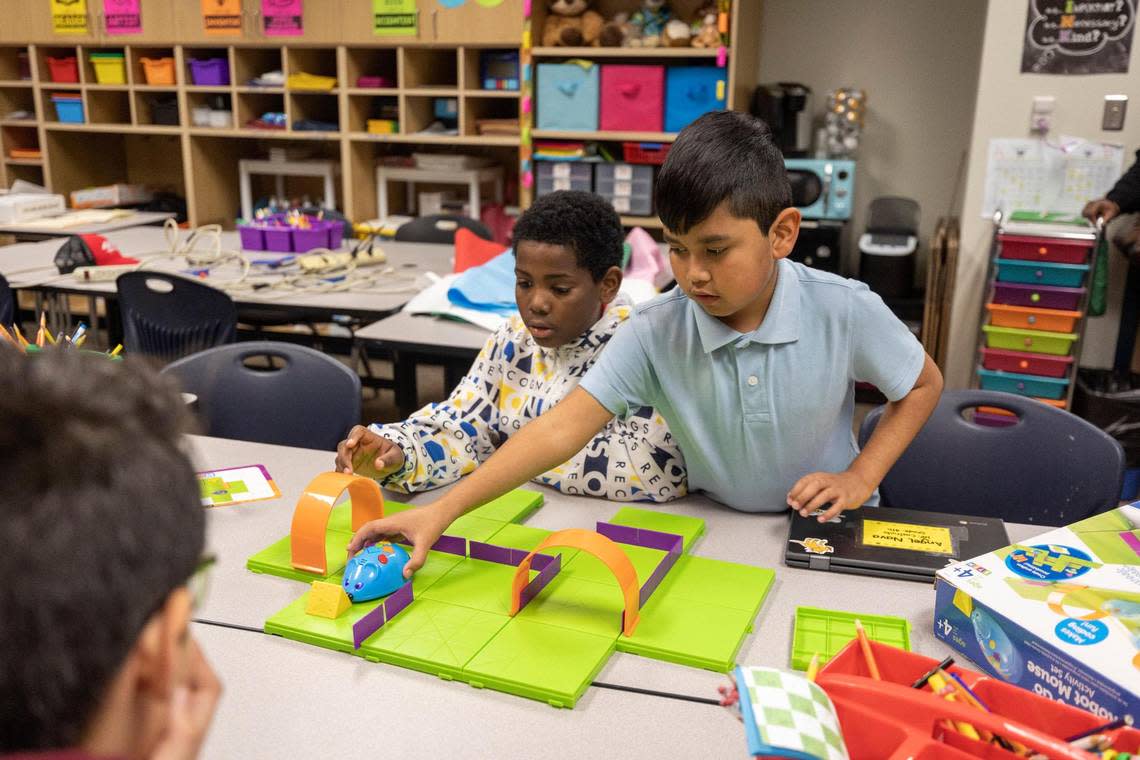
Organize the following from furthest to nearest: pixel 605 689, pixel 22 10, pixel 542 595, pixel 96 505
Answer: pixel 22 10
pixel 542 595
pixel 605 689
pixel 96 505

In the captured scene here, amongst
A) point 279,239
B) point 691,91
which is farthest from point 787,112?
point 279,239

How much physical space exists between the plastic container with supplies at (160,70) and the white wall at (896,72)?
310 cm

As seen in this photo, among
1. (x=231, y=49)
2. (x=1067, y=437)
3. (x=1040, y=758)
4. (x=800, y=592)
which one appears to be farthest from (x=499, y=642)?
(x=231, y=49)

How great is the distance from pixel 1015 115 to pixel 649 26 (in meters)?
1.62

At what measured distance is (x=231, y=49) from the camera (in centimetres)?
493

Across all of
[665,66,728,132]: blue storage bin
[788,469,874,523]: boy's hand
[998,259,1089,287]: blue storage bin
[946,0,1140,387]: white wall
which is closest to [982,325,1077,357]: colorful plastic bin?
[998,259,1089,287]: blue storage bin

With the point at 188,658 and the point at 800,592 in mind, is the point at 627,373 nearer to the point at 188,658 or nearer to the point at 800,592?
the point at 800,592

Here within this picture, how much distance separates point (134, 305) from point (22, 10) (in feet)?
11.7

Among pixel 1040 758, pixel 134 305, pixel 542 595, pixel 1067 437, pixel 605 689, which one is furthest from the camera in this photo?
pixel 134 305

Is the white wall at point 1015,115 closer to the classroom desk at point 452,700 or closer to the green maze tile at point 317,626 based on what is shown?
the classroom desk at point 452,700

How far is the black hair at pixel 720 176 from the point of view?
1.24 metres

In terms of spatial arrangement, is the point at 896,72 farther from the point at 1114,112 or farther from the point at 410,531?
the point at 410,531

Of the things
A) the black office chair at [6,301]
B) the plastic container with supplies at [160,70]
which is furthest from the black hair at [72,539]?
the plastic container with supplies at [160,70]

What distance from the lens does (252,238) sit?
376cm
